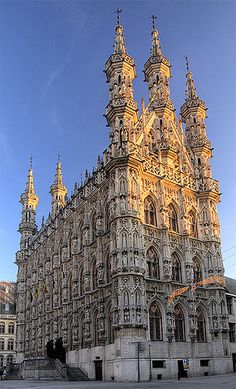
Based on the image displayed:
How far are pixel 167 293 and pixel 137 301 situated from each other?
4.47m

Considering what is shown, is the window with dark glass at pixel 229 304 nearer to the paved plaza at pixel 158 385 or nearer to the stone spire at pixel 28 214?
the paved plaza at pixel 158 385

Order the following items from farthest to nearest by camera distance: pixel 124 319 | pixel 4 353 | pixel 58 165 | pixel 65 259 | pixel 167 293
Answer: pixel 4 353 < pixel 58 165 < pixel 65 259 < pixel 167 293 < pixel 124 319

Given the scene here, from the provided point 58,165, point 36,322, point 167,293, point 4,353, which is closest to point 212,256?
point 167,293

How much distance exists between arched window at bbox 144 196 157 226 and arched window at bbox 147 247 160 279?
280 centimetres

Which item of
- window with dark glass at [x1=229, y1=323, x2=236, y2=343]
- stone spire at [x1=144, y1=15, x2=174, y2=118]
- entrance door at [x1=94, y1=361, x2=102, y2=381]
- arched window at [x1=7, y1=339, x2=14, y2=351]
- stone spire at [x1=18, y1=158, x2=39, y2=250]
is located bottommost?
entrance door at [x1=94, y1=361, x2=102, y2=381]

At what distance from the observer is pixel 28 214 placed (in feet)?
256

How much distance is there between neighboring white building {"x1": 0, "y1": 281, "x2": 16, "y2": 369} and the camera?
86.8 m

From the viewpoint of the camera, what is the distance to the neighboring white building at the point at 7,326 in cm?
8675

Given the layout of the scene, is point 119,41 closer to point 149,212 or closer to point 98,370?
point 149,212

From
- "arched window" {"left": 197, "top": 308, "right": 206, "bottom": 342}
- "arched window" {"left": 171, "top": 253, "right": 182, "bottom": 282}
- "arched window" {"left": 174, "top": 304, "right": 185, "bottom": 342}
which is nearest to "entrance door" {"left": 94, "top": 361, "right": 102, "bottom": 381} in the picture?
"arched window" {"left": 174, "top": 304, "right": 185, "bottom": 342}

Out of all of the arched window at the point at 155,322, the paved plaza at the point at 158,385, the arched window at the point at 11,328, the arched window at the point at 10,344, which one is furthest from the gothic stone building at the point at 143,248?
the arched window at the point at 10,344

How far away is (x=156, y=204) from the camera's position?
1706 inches

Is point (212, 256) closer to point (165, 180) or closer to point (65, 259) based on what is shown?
point (165, 180)

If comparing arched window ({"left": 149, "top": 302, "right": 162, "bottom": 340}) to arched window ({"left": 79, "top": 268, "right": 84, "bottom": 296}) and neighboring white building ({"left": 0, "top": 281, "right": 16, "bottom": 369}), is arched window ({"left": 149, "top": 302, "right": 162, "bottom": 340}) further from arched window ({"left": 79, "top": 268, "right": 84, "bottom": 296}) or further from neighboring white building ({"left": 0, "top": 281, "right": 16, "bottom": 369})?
neighboring white building ({"left": 0, "top": 281, "right": 16, "bottom": 369})
